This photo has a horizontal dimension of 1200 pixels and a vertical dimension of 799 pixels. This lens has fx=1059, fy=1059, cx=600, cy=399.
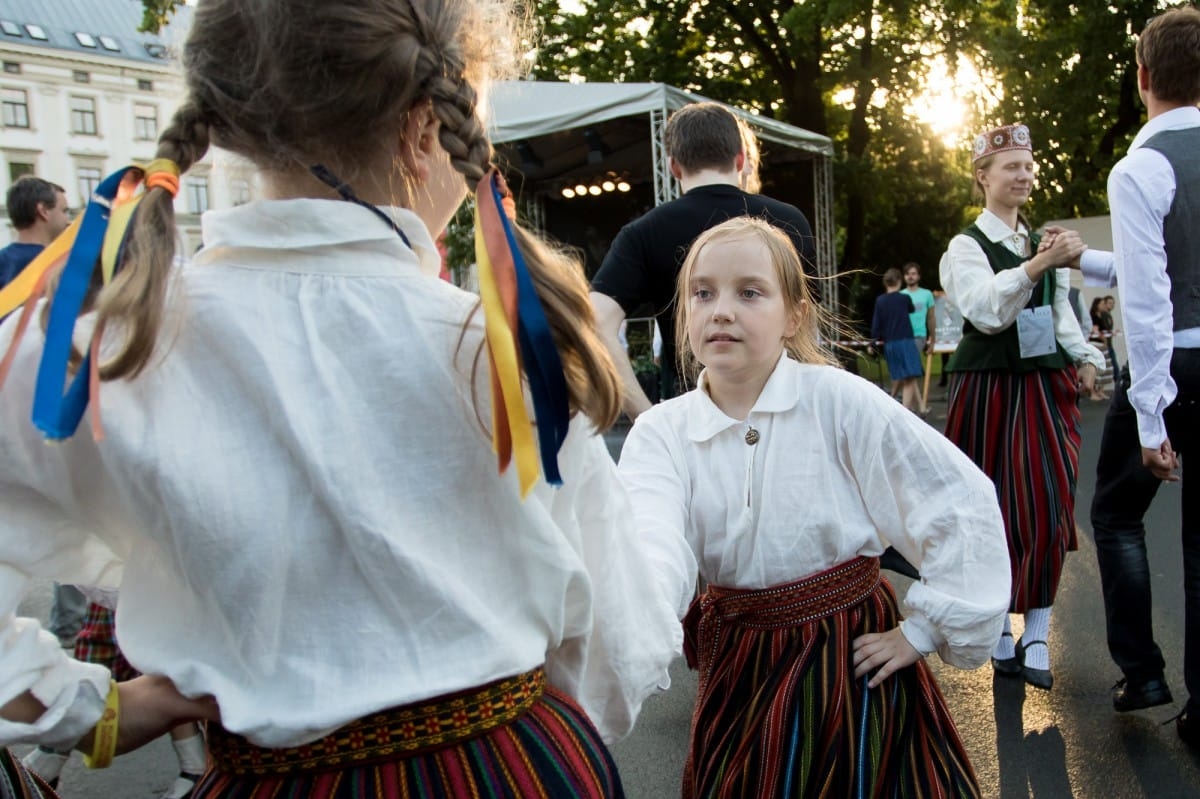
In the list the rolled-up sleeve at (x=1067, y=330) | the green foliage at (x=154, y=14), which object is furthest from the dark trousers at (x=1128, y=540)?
the green foliage at (x=154, y=14)

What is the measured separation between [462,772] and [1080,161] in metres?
19.7

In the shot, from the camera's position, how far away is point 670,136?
3.71 metres

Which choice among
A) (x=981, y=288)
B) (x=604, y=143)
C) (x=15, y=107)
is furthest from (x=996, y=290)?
(x=15, y=107)

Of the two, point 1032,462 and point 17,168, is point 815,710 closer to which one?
point 1032,462

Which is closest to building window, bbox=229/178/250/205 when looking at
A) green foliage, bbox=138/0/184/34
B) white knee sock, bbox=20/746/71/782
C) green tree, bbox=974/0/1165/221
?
white knee sock, bbox=20/746/71/782

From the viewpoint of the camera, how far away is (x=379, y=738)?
1133 mm

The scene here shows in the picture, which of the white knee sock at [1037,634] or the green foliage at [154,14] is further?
the green foliage at [154,14]

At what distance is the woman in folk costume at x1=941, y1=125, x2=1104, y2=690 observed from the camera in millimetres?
3982

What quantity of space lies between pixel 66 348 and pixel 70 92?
51336 millimetres

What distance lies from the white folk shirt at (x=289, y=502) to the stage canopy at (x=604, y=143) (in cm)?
845

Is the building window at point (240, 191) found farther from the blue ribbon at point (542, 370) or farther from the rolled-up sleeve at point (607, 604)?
the rolled-up sleeve at point (607, 604)

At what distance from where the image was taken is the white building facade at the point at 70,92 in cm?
4428

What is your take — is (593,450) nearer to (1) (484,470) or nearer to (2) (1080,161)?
(1) (484,470)

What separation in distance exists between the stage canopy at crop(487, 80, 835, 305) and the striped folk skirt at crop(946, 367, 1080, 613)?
20.0 feet
